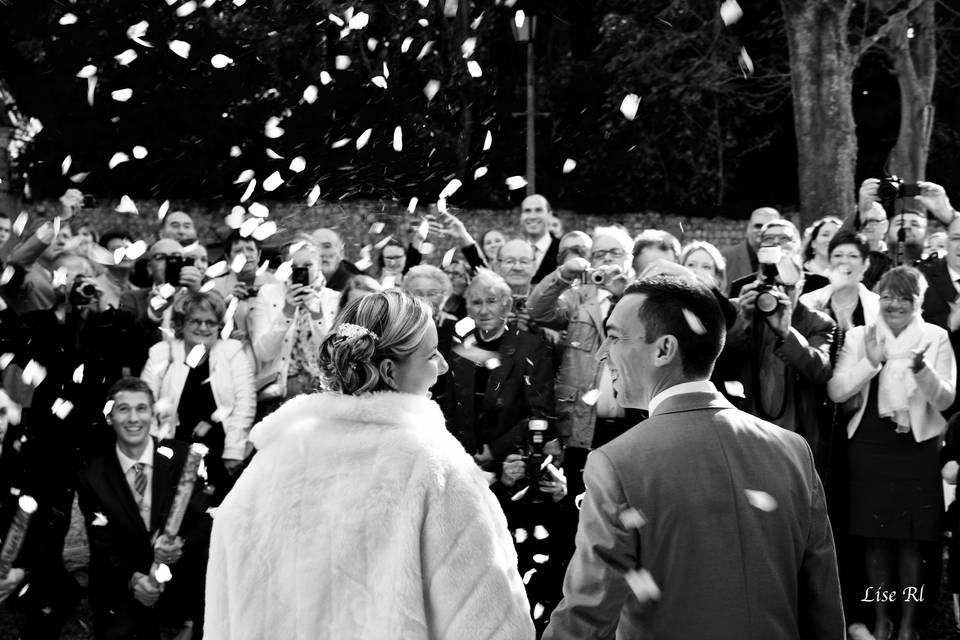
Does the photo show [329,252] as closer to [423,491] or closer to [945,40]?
[423,491]

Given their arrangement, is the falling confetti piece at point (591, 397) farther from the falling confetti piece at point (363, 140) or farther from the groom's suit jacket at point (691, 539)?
the falling confetti piece at point (363, 140)

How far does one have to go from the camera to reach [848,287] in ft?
23.0

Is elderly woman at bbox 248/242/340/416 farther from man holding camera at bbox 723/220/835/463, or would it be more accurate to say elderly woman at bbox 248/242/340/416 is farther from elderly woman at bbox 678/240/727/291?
man holding camera at bbox 723/220/835/463

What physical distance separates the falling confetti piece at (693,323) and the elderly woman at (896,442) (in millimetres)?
3623

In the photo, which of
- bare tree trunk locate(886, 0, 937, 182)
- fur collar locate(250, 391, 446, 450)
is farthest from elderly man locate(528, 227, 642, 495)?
bare tree trunk locate(886, 0, 937, 182)

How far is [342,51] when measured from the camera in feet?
71.8

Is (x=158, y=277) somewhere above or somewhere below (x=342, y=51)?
below

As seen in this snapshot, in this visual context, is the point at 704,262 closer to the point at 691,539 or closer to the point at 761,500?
the point at 761,500

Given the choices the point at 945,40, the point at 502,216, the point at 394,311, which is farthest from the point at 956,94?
the point at 394,311

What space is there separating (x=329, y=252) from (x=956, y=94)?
20.0 m

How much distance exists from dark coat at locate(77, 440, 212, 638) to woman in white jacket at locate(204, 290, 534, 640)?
10.7 ft

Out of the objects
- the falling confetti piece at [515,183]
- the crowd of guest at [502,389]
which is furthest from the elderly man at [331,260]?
the falling confetti piece at [515,183]

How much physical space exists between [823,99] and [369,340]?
1401 centimetres

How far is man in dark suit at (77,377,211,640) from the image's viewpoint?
6.34 m
